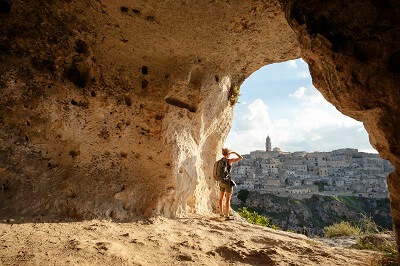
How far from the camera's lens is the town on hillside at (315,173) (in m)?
56.7

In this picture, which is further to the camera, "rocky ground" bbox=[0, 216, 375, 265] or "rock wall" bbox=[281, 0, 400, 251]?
"rocky ground" bbox=[0, 216, 375, 265]

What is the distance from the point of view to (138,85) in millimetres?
4922

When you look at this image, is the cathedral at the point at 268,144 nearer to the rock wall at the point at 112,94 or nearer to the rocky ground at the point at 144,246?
the rock wall at the point at 112,94

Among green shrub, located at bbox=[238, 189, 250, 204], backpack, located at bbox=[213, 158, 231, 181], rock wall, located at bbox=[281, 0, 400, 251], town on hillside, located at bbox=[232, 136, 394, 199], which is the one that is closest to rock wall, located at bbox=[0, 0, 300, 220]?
backpack, located at bbox=[213, 158, 231, 181]

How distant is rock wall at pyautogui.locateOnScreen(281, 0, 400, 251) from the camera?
2275 mm

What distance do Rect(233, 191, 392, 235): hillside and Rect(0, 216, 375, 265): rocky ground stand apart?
138ft

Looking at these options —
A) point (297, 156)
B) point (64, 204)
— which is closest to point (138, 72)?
point (64, 204)

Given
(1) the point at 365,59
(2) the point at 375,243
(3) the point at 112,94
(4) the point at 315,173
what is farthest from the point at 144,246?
(4) the point at 315,173

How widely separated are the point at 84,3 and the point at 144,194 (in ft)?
11.0

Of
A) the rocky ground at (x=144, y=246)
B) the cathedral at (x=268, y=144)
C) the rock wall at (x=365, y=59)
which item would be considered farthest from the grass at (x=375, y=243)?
the cathedral at (x=268, y=144)

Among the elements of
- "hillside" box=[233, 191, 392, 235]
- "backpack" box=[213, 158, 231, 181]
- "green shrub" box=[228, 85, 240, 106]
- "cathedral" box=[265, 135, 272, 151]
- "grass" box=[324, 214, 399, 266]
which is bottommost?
"hillside" box=[233, 191, 392, 235]

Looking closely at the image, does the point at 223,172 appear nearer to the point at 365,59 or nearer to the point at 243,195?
the point at 365,59

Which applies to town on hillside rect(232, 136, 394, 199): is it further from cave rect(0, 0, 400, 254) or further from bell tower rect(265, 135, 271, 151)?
cave rect(0, 0, 400, 254)

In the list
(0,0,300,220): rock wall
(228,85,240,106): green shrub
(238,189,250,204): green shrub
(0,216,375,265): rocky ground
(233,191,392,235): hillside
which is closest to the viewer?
(0,216,375,265): rocky ground
